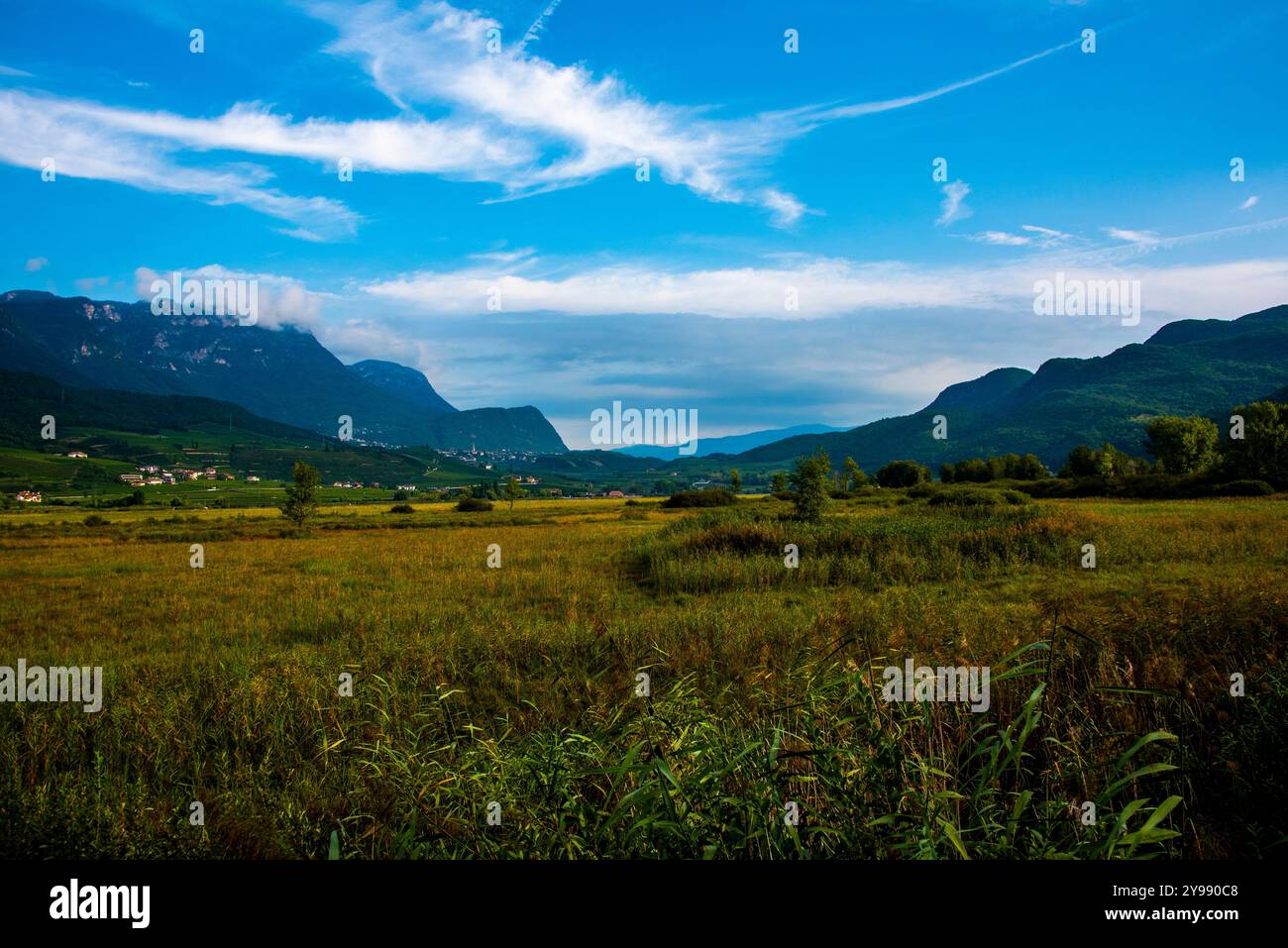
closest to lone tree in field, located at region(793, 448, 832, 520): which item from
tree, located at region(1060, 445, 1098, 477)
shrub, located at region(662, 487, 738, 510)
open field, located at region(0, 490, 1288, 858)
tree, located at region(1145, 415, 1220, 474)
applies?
open field, located at region(0, 490, 1288, 858)

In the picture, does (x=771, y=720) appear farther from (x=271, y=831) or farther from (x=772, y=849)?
(x=271, y=831)

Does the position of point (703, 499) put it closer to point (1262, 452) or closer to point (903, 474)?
point (903, 474)

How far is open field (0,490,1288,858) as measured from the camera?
4.10 meters

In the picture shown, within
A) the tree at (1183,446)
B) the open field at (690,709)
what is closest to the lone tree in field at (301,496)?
the open field at (690,709)

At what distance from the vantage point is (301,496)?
56.5 meters

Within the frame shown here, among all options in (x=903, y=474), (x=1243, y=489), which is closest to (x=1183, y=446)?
(x=903, y=474)

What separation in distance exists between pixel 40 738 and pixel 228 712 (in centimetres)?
200

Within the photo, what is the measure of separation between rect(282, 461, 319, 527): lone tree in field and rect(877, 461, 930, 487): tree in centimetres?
7720

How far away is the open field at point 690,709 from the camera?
13.4ft

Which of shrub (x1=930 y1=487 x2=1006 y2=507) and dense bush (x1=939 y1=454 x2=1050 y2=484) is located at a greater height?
dense bush (x1=939 y1=454 x2=1050 y2=484)

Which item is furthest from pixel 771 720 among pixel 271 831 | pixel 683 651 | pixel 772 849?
pixel 683 651

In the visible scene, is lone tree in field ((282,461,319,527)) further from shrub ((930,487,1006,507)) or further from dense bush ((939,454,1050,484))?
dense bush ((939,454,1050,484))
